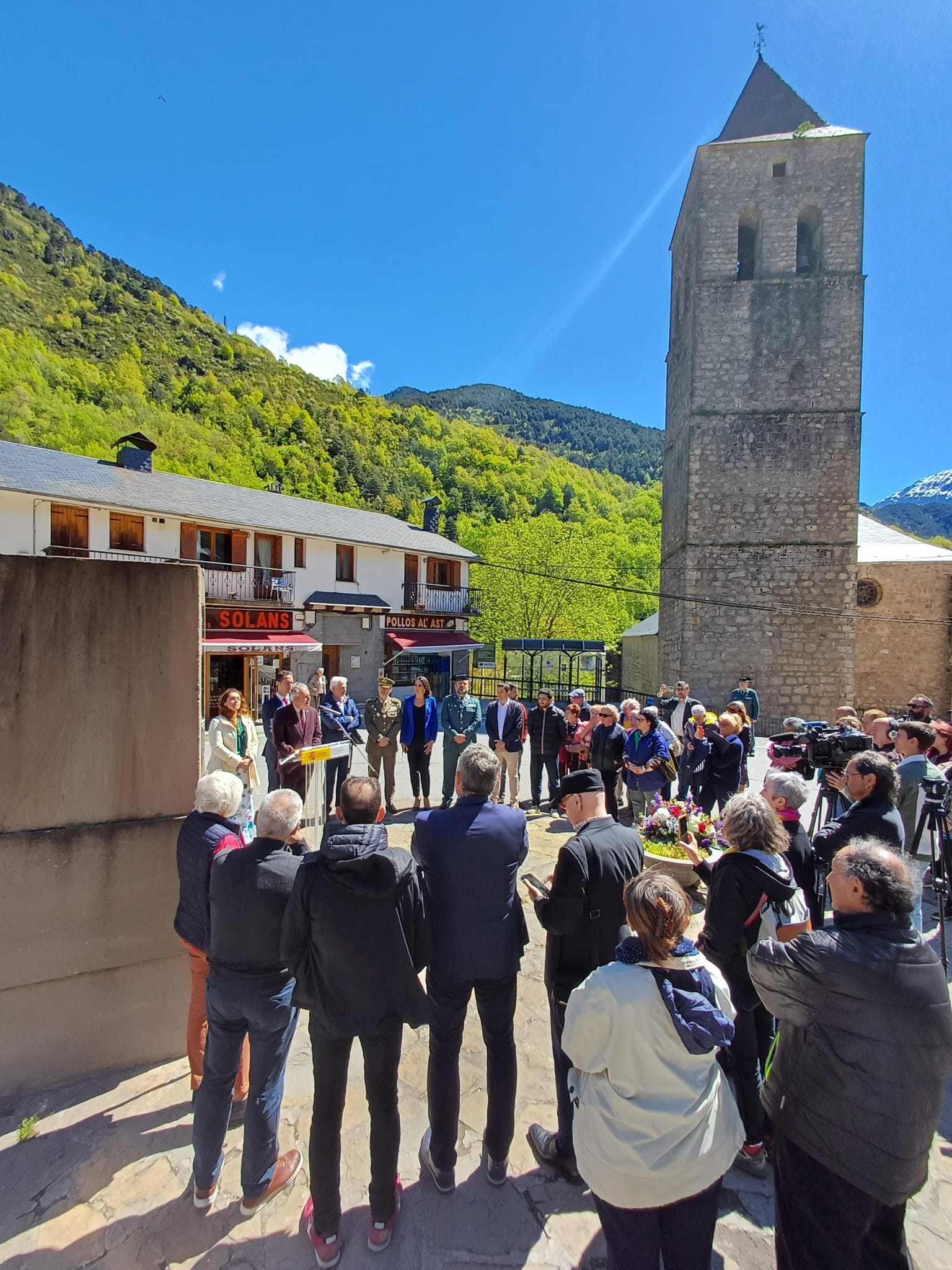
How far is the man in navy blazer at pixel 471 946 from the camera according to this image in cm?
235

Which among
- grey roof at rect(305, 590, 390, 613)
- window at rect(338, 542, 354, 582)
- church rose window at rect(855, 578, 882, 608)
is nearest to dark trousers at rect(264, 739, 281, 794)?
grey roof at rect(305, 590, 390, 613)

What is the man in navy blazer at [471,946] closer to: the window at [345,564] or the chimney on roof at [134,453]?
the window at [345,564]

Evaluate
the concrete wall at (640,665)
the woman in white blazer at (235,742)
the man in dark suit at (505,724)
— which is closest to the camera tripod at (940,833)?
the man in dark suit at (505,724)

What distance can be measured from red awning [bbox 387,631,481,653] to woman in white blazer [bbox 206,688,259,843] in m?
16.0

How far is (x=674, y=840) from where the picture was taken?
507 cm

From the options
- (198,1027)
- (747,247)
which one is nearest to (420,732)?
(198,1027)

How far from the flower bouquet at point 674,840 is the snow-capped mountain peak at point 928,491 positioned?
658 ft

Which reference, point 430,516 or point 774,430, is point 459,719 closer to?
point 774,430

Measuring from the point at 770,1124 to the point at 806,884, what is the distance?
1167 millimetres

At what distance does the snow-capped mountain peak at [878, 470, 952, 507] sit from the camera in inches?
6575

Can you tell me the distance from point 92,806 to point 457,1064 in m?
2.30

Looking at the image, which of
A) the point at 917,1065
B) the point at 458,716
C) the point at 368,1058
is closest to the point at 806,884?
the point at 917,1065

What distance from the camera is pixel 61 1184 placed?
2.42 m

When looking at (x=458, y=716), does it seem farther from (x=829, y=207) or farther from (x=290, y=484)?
(x=290, y=484)
